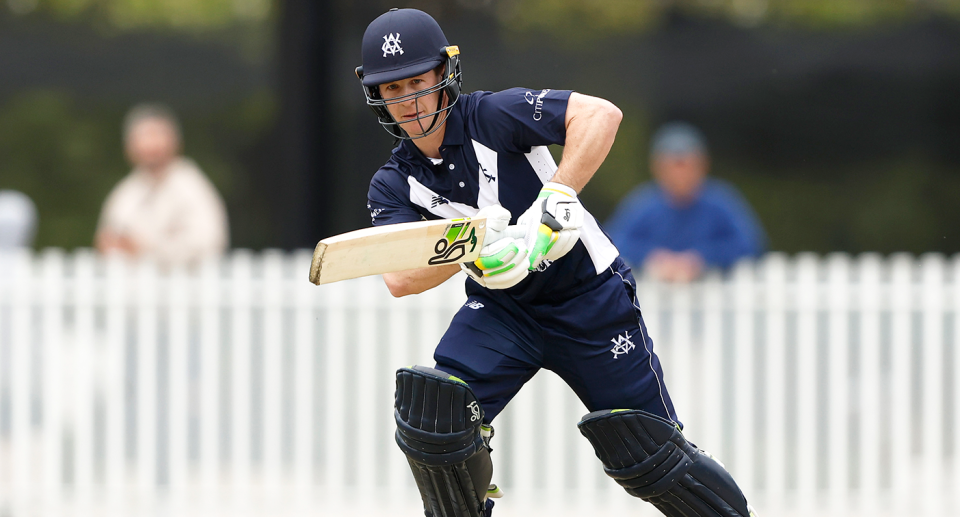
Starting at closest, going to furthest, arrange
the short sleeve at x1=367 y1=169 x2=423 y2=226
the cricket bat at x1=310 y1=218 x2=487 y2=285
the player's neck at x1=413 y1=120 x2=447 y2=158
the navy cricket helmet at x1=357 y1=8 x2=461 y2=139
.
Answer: the cricket bat at x1=310 y1=218 x2=487 y2=285 < the navy cricket helmet at x1=357 y1=8 x2=461 y2=139 < the player's neck at x1=413 y1=120 x2=447 y2=158 < the short sleeve at x1=367 y1=169 x2=423 y2=226

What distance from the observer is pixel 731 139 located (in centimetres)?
798

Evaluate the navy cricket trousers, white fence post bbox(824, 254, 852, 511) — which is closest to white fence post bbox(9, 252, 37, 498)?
the navy cricket trousers

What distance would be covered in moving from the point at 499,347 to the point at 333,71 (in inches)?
198

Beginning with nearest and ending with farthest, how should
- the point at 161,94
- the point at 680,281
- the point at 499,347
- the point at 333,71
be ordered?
1. the point at 499,347
2. the point at 680,281
3. the point at 333,71
4. the point at 161,94

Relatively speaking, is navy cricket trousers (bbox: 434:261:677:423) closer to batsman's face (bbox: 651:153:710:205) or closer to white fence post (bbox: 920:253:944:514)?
batsman's face (bbox: 651:153:710:205)

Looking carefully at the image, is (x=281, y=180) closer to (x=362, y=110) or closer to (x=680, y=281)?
(x=362, y=110)

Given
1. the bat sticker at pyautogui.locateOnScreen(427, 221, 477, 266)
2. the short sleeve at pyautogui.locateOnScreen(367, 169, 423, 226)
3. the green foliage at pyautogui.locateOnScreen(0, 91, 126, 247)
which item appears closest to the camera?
the bat sticker at pyautogui.locateOnScreen(427, 221, 477, 266)

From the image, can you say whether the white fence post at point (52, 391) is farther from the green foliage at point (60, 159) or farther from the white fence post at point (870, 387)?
the white fence post at point (870, 387)

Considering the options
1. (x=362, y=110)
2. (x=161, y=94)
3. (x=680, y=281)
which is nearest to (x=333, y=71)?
Answer: (x=362, y=110)

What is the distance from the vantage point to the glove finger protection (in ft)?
9.36

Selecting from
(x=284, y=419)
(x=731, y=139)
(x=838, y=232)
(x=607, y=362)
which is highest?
(x=731, y=139)

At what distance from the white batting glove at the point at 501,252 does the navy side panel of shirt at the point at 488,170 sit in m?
0.19

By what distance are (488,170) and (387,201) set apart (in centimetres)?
31

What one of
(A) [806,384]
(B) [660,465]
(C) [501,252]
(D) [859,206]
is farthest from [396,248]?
(D) [859,206]
